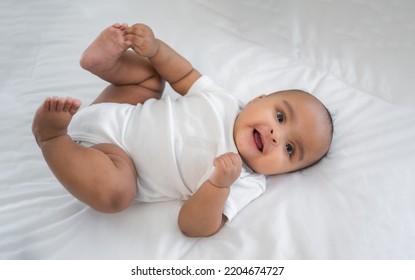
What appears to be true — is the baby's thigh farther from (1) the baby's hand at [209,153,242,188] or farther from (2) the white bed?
(1) the baby's hand at [209,153,242,188]

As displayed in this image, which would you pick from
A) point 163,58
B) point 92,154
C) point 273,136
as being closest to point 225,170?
point 273,136

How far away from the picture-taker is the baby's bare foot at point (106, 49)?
1123mm

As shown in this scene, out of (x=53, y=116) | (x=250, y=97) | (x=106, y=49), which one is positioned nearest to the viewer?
(x=53, y=116)

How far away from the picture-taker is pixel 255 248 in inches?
38.5

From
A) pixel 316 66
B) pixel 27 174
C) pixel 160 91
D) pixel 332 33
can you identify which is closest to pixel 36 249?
pixel 27 174

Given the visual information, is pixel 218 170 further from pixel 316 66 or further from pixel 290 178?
pixel 316 66

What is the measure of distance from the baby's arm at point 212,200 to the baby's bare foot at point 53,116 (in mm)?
307

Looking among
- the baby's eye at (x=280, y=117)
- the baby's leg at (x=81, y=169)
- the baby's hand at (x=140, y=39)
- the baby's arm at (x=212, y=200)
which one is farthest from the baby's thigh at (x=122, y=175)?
the baby's eye at (x=280, y=117)

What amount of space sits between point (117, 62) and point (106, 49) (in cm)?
5

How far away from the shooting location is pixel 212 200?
3.18ft

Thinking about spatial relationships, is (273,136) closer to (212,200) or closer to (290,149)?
(290,149)

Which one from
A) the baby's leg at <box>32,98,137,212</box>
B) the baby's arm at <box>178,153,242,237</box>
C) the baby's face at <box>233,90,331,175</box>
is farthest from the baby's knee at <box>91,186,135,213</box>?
the baby's face at <box>233,90,331,175</box>
